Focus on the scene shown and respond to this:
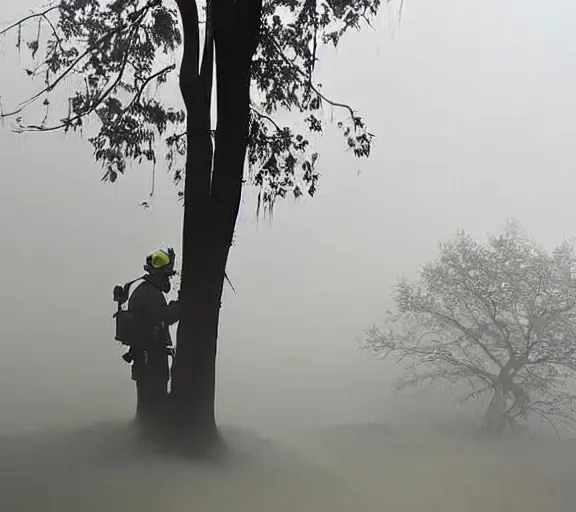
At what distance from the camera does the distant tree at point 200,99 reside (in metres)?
1.38

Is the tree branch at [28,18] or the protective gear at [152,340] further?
the tree branch at [28,18]

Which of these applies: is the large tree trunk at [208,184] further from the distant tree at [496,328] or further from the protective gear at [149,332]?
the distant tree at [496,328]

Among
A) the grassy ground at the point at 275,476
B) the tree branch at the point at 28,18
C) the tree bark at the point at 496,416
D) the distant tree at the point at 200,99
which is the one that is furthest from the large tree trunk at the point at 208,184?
the tree bark at the point at 496,416

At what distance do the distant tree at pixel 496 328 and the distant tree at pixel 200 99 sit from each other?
38cm

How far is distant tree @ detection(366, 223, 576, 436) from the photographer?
1.38 meters

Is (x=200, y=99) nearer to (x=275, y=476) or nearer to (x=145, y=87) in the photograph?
(x=145, y=87)

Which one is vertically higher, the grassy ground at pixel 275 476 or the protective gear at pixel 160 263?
the protective gear at pixel 160 263

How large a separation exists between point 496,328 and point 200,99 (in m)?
0.91

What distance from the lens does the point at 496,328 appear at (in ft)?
4.64

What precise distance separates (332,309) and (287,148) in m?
0.43

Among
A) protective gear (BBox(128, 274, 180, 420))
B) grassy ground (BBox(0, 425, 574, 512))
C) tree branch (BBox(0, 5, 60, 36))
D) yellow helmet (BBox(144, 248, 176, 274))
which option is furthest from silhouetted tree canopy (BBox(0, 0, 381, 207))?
grassy ground (BBox(0, 425, 574, 512))

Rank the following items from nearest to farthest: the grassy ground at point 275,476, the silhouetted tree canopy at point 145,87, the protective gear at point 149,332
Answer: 1. the grassy ground at point 275,476
2. the protective gear at point 149,332
3. the silhouetted tree canopy at point 145,87

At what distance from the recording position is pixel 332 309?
4.69 feet

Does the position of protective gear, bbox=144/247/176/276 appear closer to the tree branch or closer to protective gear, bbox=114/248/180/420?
protective gear, bbox=114/248/180/420
